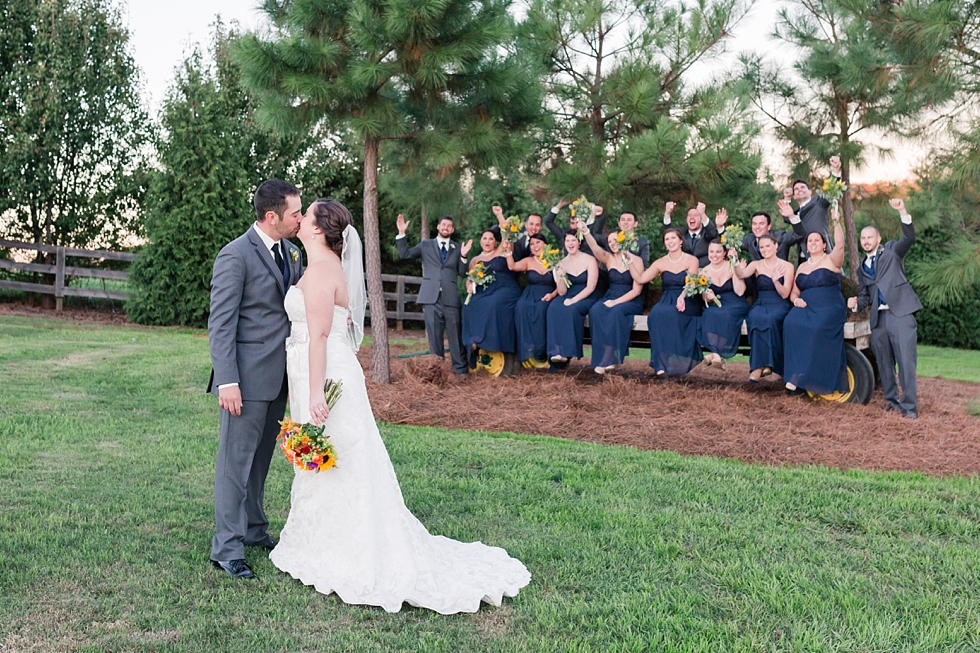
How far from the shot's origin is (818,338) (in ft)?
27.1

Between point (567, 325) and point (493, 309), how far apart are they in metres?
0.92

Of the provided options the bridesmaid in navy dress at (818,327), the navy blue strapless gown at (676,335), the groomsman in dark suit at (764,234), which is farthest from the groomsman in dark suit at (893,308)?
the navy blue strapless gown at (676,335)

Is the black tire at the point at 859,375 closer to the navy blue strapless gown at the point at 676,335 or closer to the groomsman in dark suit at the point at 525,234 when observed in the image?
the navy blue strapless gown at the point at 676,335

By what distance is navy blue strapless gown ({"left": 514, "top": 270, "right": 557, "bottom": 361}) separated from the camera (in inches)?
394

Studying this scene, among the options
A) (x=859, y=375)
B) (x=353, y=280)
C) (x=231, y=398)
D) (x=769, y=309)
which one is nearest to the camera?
(x=231, y=398)

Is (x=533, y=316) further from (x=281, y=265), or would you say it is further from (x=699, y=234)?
(x=281, y=265)

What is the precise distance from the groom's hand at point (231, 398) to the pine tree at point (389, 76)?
5.10m

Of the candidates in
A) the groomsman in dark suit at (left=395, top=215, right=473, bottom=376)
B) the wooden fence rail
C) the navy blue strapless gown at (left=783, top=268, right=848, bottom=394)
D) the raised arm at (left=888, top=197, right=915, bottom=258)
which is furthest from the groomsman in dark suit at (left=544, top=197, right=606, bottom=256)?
the wooden fence rail

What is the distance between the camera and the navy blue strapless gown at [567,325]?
972 cm

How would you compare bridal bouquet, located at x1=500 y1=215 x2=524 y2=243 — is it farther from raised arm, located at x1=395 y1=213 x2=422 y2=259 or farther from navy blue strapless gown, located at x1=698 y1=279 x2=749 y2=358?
navy blue strapless gown, located at x1=698 y1=279 x2=749 y2=358

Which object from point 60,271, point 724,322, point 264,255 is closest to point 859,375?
point 724,322

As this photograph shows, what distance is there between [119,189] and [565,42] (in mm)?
10220

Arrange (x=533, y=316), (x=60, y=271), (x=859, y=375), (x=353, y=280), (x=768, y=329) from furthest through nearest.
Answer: (x=60, y=271), (x=533, y=316), (x=768, y=329), (x=859, y=375), (x=353, y=280)

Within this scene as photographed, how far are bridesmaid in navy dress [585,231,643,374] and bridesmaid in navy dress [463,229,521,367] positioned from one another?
1.00 meters
